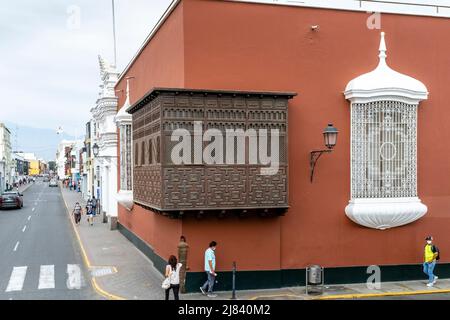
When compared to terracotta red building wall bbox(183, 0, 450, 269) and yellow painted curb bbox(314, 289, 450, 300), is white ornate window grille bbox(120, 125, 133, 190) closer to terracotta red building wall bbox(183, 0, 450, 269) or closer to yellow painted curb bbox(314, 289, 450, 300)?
terracotta red building wall bbox(183, 0, 450, 269)

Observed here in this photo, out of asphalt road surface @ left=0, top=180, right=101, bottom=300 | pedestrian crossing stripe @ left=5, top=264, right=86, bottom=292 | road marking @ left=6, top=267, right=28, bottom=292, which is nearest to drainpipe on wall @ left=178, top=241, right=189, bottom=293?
asphalt road surface @ left=0, top=180, right=101, bottom=300

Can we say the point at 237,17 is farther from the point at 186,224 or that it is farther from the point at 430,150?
the point at 430,150

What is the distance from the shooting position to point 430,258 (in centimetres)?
1395

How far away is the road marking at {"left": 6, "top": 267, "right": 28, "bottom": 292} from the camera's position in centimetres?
1381

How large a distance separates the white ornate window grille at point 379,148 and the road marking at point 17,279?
9.75 metres

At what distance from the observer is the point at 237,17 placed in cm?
1348

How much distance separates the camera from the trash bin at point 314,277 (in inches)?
514

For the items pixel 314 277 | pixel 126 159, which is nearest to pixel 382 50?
pixel 314 277

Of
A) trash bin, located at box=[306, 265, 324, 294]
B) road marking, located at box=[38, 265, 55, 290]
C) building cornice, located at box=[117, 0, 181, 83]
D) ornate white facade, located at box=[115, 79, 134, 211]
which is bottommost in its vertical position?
road marking, located at box=[38, 265, 55, 290]

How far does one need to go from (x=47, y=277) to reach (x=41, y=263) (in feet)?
8.02

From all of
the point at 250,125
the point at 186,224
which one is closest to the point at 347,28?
the point at 250,125

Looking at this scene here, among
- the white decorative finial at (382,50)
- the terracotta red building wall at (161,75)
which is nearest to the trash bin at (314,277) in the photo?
the terracotta red building wall at (161,75)

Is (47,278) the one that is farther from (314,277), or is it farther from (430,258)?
(430,258)

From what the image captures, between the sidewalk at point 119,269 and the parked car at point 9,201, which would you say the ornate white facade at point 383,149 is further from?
the parked car at point 9,201
